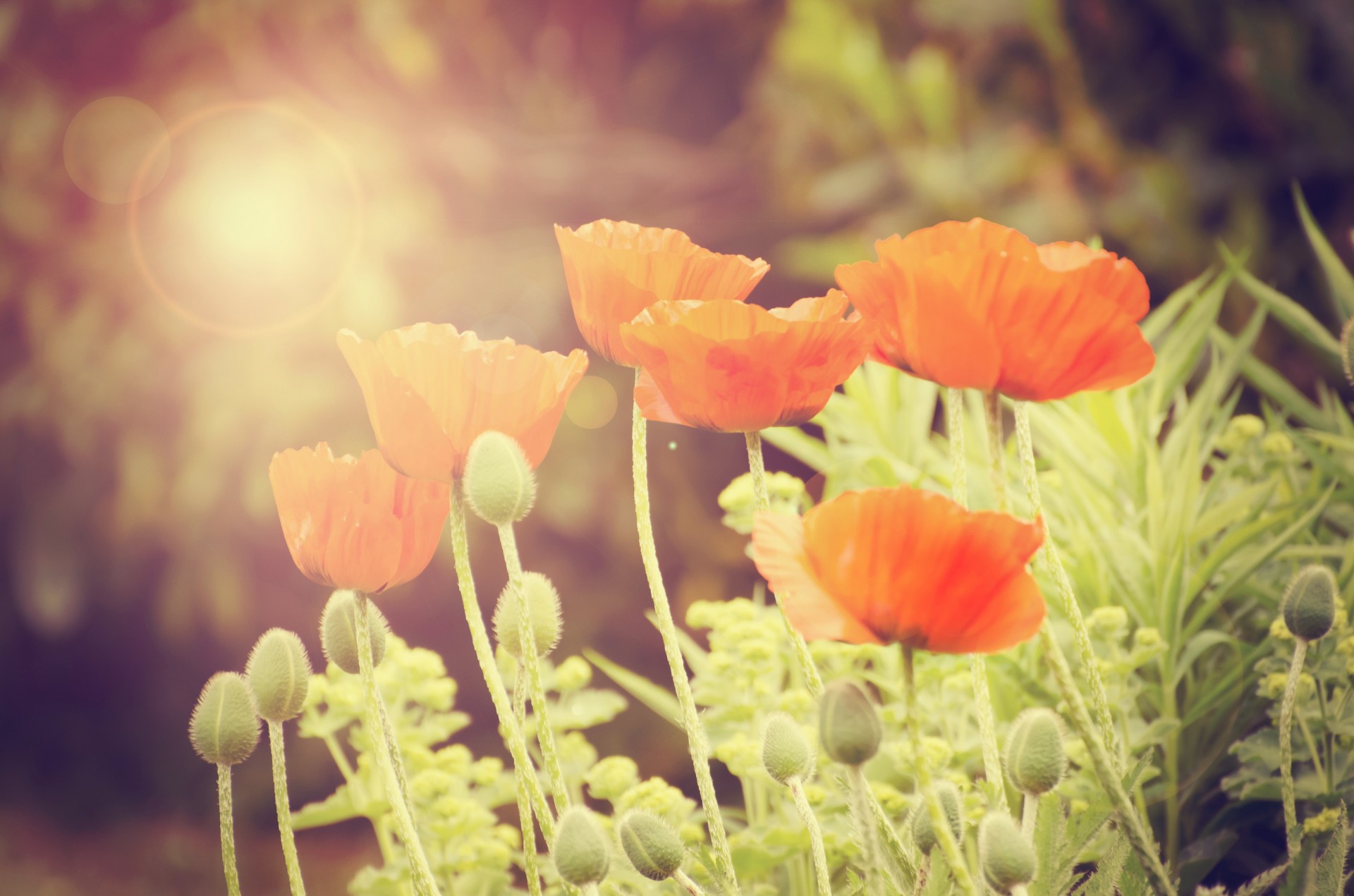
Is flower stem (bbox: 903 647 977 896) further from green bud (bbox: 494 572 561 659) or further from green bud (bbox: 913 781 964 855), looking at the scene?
green bud (bbox: 494 572 561 659)

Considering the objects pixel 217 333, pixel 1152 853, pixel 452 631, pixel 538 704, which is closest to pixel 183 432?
pixel 217 333

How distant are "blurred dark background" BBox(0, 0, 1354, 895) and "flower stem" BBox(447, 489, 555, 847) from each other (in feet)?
3.66

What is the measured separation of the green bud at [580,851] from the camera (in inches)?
19.0

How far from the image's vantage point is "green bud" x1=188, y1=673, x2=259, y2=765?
0.58 meters

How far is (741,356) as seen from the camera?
1.82 feet

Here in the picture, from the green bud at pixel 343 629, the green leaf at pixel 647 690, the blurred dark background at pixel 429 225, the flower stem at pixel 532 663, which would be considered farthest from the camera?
the blurred dark background at pixel 429 225

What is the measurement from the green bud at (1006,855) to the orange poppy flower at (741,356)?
25cm

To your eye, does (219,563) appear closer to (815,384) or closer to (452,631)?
(452,631)

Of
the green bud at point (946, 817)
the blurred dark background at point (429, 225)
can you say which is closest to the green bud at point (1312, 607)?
the green bud at point (946, 817)

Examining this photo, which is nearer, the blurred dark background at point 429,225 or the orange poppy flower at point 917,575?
the orange poppy flower at point 917,575

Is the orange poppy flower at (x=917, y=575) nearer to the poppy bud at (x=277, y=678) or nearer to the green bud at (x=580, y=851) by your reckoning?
the green bud at (x=580, y=851)

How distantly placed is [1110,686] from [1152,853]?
0.51 m

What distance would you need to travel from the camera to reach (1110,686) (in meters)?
0.98

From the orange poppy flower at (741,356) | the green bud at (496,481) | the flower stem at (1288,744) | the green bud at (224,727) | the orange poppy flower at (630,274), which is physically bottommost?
the flower stem at (1288,744)
